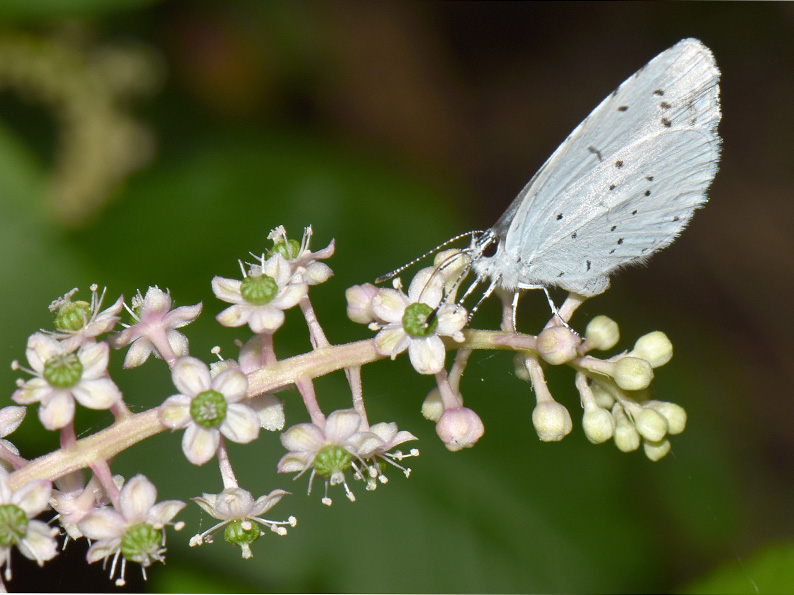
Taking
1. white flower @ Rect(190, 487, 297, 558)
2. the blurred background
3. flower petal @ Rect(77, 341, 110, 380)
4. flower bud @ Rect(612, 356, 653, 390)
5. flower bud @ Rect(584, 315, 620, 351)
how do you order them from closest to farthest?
flower petal @ Rect(77, 341, 110, 380) < white flower @ Rect(190, 487, 297, 558) < flower bud @ Rect(612, 356, 653, 390) < flower bud @ Rect(584, 315, 620, 351) < the blurred background

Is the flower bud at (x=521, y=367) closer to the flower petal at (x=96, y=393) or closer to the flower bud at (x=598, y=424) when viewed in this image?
the flower bud at (x=598, y=424)

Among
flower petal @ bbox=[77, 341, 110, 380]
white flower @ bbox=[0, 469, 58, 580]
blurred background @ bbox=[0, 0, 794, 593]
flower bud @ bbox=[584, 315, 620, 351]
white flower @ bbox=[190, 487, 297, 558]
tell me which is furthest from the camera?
blurred background @ bbox=[0, 0, 794, 593]

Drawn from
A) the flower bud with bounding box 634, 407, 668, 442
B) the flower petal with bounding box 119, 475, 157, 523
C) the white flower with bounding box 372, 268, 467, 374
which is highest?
the white flower with bounding box 372, 268, 467, 374

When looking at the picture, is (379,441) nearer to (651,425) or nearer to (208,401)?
(208,401)

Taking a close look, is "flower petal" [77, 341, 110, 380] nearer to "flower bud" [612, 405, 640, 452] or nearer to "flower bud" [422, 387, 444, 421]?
"flower bud" [422, 387, 444, 421]

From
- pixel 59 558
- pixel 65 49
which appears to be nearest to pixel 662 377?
pixel 59 558

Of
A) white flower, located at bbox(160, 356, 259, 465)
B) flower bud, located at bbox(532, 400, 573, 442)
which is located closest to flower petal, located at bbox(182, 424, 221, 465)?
white flower, located at bbox(160, 356, 259, 465)
